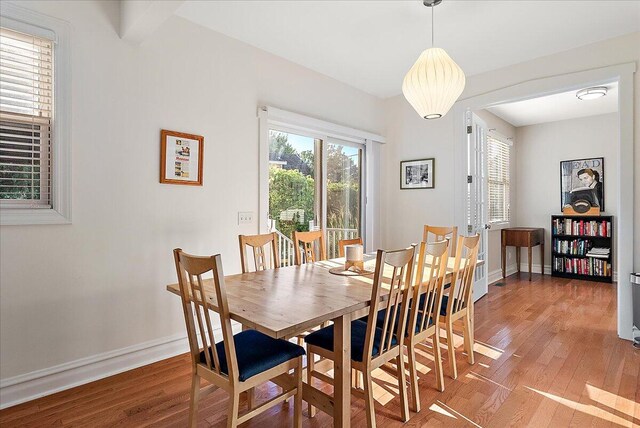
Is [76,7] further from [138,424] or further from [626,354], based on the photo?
[626,354]

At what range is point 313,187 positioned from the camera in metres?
4.00

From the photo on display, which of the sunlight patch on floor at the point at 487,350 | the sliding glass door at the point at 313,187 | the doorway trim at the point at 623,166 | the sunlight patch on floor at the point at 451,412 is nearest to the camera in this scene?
the sunlight patch on floor at the point at 451,412

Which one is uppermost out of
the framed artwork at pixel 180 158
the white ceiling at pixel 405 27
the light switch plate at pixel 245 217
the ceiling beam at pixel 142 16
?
the white ceiling at pixel 405 27

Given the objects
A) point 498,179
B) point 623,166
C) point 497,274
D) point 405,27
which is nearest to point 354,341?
point 405,27

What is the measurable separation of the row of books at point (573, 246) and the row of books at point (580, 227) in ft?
0.47

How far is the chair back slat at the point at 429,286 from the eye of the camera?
198 cm

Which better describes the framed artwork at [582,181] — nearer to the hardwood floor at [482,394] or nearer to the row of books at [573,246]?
the row of books at [573,246]

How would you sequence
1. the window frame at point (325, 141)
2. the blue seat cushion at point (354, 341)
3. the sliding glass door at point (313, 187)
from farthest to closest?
1. the sliding glass door at point (313, 187)
2. the window frame at point (325, 141)
3. the blue seat cushion at point (354, 341)

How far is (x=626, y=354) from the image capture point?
8.97ft

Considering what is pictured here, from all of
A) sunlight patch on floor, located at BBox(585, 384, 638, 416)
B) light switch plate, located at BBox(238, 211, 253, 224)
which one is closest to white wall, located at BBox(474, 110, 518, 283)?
sunlight patch on floor, located at BBox(585, 384, 638, 416)

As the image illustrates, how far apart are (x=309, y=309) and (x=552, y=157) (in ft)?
20.0

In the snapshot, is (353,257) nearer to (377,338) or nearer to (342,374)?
(377,338)

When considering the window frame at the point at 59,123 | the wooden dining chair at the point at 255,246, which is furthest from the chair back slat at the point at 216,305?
the window frame at the point at 59,123

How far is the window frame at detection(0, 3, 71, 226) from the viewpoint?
212 centimetres
